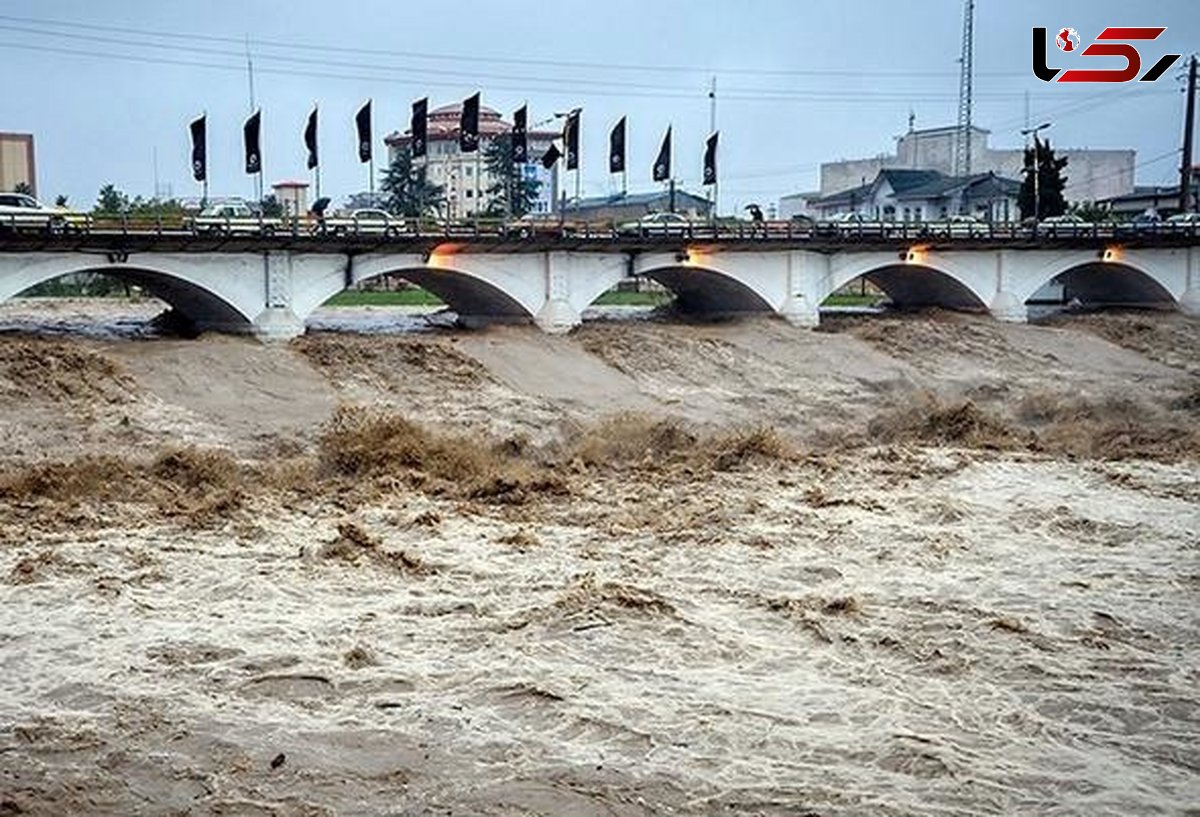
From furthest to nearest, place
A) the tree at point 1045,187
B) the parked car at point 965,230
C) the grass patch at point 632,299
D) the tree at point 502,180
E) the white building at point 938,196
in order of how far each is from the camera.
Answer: the white building at point 938,196, the tree at point 502,180, the tree at point 1045,187, the grass patch at point 632,299, the parked car at point 965,230

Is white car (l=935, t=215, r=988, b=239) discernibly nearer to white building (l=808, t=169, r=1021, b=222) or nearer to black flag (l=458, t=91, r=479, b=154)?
black flag (l=458, t=91, r=479, b=154)

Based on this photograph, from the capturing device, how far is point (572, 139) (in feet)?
186

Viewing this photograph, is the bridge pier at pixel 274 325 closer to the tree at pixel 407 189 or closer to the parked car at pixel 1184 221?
the tree at pixel 407 189

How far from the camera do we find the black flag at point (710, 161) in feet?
201

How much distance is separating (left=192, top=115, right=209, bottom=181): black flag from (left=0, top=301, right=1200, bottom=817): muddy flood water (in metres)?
8.17

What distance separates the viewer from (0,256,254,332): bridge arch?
39406 millimetres

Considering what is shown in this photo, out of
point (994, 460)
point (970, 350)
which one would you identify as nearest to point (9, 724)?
point (994, 460)

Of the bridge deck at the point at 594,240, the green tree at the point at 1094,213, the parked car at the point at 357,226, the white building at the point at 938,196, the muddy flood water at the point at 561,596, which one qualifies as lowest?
the muddy flood water at the point at 561,596

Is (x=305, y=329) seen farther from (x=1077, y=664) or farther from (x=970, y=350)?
(x=1077, y=664)

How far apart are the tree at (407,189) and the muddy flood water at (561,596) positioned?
151ft

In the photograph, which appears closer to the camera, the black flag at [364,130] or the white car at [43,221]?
the white car at [43,221]

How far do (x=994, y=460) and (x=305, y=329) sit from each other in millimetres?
24526

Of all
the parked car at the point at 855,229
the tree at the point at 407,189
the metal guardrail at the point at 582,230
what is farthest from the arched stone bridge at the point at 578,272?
the tree at the point at 407,189

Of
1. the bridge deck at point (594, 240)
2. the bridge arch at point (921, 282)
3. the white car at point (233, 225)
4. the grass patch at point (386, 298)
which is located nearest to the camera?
the bridge deck at point (594, 240)
